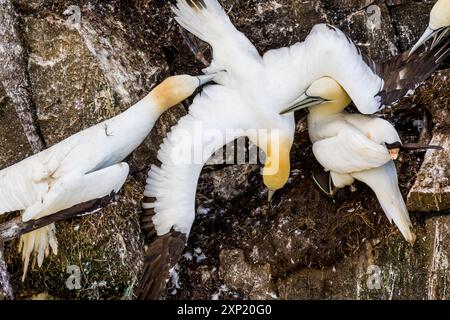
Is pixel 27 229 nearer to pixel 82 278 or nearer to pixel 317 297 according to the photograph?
pixel 82 278

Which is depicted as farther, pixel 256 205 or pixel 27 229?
pixel 256 205

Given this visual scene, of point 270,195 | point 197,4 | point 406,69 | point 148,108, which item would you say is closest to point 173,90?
point 148,108

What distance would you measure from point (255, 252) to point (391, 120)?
1317 mm

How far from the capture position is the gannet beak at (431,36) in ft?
22.1

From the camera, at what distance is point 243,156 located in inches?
289

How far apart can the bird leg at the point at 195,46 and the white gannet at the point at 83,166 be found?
22 cm

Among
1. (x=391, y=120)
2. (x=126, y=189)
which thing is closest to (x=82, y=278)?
(x=126, y=189)

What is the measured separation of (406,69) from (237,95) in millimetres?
1089

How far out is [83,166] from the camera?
6383 mm

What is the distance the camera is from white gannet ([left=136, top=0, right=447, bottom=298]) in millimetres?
6613

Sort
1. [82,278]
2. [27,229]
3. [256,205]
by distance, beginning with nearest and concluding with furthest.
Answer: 1. [27,229]
2. [82,278]
3. [256,205]

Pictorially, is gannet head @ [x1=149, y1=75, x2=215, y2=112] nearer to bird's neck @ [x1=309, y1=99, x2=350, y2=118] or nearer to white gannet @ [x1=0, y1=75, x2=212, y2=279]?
white gannet @ [x1=0, y1=75, x2=212, y2=279]

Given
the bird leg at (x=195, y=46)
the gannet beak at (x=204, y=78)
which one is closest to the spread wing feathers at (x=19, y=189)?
the gannet beak at (x=204, y=78)

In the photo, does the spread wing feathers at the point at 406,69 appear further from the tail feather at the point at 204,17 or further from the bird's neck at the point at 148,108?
the bird's neck at the point at 148,108
